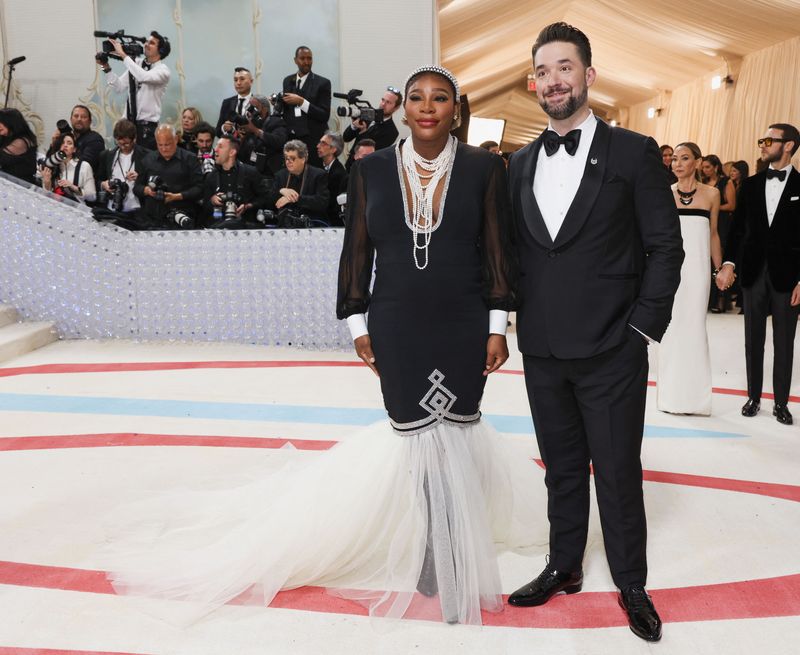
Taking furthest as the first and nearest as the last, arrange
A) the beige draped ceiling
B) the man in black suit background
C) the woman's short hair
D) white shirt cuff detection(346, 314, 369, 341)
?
the beige draped ceiling, the man in black suit background, the woman's short hair, white shirt cuff detection(346, 314, 369, 341)

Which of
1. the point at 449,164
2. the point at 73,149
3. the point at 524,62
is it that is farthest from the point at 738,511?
the point at 524,62

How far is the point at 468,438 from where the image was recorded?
2.25 m

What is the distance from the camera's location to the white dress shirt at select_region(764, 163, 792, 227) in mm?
4113

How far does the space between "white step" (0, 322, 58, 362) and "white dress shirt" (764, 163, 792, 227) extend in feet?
17.1

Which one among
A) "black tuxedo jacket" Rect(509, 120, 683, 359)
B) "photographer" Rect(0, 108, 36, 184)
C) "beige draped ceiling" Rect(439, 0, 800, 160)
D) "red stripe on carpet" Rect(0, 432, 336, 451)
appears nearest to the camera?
"black tuxedo jacket" Rect(509, 120, 683, 359)

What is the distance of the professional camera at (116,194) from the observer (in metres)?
6.46

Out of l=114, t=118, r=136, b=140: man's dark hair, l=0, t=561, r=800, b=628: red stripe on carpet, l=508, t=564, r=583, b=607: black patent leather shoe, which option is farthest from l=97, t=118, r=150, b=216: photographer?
l=508, t=564, r=583, b=607: black patent leather shoe

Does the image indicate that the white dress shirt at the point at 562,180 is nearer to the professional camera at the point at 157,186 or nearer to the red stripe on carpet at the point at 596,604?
the red stripe on carpet at the point at 596,604

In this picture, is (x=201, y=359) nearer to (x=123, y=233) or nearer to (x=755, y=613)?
(x=123, y=233)

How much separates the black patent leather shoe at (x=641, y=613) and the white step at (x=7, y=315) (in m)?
5.71

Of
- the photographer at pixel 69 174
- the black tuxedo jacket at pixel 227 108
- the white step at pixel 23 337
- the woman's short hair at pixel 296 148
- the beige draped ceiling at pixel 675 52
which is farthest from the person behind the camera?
the beige draped ceiling at pixel 675 52

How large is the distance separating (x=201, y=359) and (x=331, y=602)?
3.76 m

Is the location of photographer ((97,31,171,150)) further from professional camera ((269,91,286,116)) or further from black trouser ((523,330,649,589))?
black trouser ((523,330,649,589))

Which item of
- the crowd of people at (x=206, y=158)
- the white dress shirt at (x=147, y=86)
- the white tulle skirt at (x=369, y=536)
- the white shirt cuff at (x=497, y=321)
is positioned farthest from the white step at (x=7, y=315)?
the white shirt cuff at (x=497, y=321)
